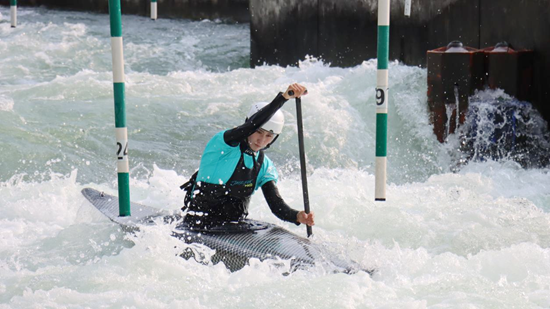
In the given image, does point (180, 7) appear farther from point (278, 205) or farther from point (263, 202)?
point (278, 205)

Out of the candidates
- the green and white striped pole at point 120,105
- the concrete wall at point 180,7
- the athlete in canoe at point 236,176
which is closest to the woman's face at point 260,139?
the athlete in canoe at point 236,176

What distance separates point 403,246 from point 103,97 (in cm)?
557

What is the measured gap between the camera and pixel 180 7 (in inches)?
720

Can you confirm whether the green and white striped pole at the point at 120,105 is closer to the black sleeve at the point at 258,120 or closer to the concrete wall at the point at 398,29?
the black sleeve at the point at 258,120

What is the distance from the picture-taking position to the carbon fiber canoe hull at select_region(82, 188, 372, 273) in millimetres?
4492

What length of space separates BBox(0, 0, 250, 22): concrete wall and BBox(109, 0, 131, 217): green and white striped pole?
522 inches

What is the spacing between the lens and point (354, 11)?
11.7m

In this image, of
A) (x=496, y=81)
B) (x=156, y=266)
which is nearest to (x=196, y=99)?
(x=496, y=81)

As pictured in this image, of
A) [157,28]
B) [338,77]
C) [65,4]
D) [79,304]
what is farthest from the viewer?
[65,4]

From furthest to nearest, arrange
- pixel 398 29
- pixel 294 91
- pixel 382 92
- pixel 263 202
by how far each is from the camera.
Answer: pixel 398 29, pixel 263 202, pixel 382 92, pixel 294 91

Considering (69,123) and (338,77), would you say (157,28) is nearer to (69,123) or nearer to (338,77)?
(338,77)

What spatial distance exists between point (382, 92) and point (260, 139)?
1.39 metres

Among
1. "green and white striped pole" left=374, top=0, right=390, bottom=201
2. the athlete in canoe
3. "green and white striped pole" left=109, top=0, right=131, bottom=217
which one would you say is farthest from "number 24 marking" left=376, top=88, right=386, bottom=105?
"green and white striped pole" left=109, top=0, right=131, bottom=217

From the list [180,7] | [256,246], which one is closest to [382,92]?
[256,246]
